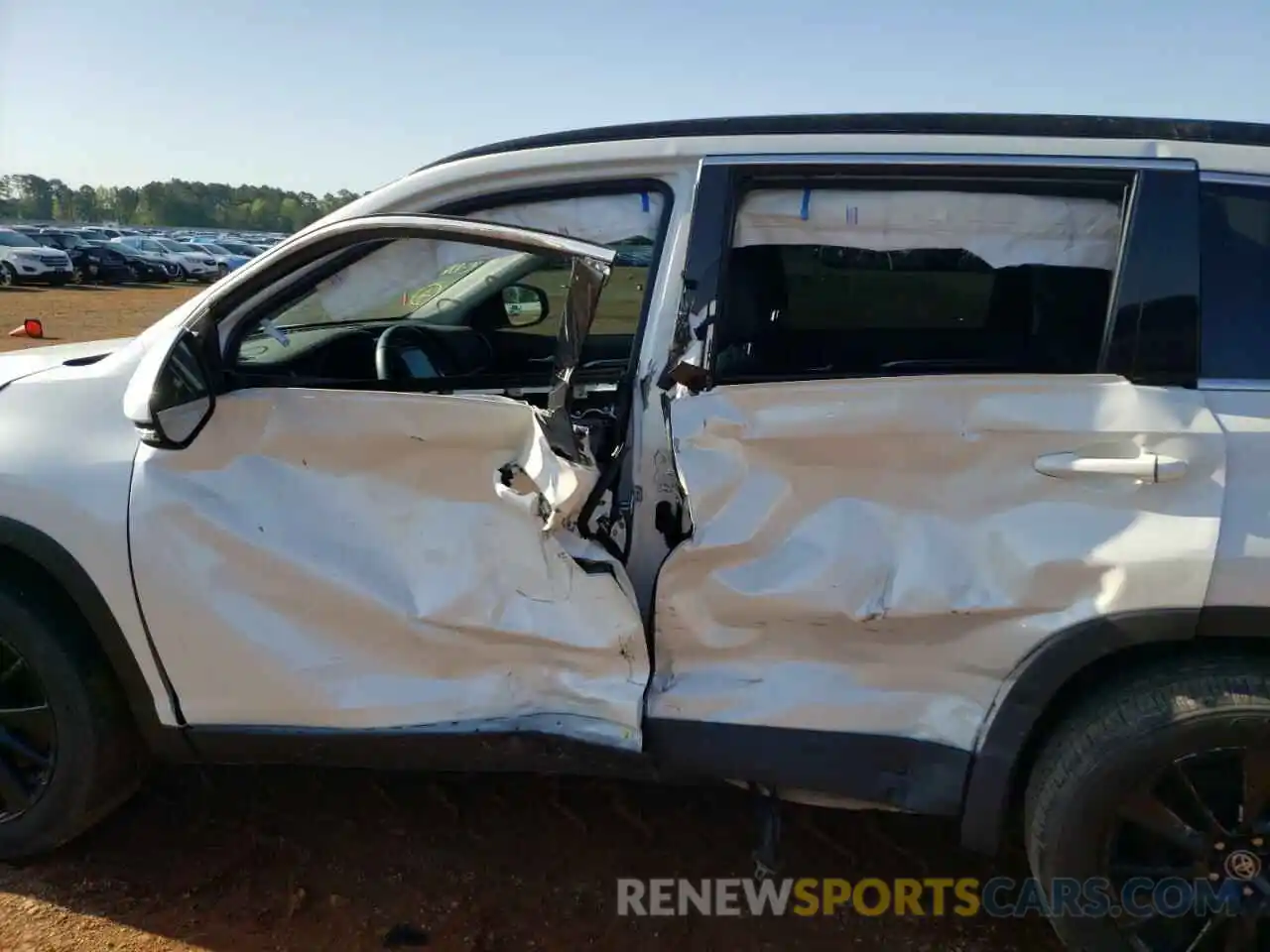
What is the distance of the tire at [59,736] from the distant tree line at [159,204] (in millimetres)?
109690

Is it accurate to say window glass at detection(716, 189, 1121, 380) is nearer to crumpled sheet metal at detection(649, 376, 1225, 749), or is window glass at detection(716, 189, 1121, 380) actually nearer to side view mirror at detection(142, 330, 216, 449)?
crumpled sheet metal at detection(649, 376, 1225, 749)

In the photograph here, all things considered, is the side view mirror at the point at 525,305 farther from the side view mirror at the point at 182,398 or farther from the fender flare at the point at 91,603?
the fender flare at the point at 91,603

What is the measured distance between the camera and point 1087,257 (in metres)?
2.26

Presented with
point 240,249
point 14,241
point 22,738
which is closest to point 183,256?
point 240,249

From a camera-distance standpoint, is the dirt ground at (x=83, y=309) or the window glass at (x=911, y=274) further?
the dirt ground at (x=83, y=309)

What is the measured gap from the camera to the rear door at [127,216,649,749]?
93.4 inches

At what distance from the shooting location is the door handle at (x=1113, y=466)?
2.05m

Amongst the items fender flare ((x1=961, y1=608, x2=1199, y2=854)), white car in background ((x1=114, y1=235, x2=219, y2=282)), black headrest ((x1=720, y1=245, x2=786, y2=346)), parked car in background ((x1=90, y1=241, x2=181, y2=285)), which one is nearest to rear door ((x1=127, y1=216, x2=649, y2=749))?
black headrest ((x1=720, y1=245, x2=786, y2=346))

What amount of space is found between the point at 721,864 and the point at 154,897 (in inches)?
61.7

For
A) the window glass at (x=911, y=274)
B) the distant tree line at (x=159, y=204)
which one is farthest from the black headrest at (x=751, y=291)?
the distant tree line at (x=159, y=204)

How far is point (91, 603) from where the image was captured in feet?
8.27

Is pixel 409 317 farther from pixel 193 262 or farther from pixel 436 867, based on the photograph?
pixel 193 262

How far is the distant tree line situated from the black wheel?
4369 inches

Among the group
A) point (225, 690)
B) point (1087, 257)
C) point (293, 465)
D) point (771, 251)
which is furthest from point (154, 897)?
point (1087, 257)
